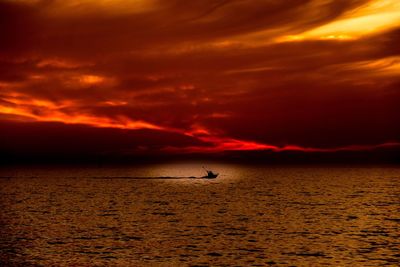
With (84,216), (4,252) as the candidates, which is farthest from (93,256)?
(84,216)

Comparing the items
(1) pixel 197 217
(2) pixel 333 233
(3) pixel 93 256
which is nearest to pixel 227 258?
(3) pixel 93 256

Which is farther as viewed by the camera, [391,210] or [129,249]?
[391,210]

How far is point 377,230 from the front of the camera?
66.6 m

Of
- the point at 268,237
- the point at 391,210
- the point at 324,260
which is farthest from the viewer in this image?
the point at 391,210

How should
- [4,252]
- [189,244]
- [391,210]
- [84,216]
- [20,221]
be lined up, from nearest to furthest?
[4,252]
[189,244]
[20,221]
[84,216]
[391,210]

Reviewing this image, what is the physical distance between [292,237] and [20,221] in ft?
131

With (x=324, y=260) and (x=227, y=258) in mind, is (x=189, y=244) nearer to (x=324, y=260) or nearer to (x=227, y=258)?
(x=227, y=258)

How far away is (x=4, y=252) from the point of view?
49781 mm

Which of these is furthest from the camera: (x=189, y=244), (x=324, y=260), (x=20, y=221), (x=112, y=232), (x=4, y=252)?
(x=20, y=221)

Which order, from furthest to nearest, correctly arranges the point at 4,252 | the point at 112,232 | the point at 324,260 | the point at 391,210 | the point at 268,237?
the point at 391,210, the point at 112,232, the point at 268,237, the point at 4,252, the point at 324,260

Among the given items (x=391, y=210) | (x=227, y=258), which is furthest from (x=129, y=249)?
(x=391, y=210)

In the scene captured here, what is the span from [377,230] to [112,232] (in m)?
33.5

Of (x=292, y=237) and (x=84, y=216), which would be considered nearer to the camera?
(x=292, y=237)

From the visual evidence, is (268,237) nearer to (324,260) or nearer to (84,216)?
(324,260)
